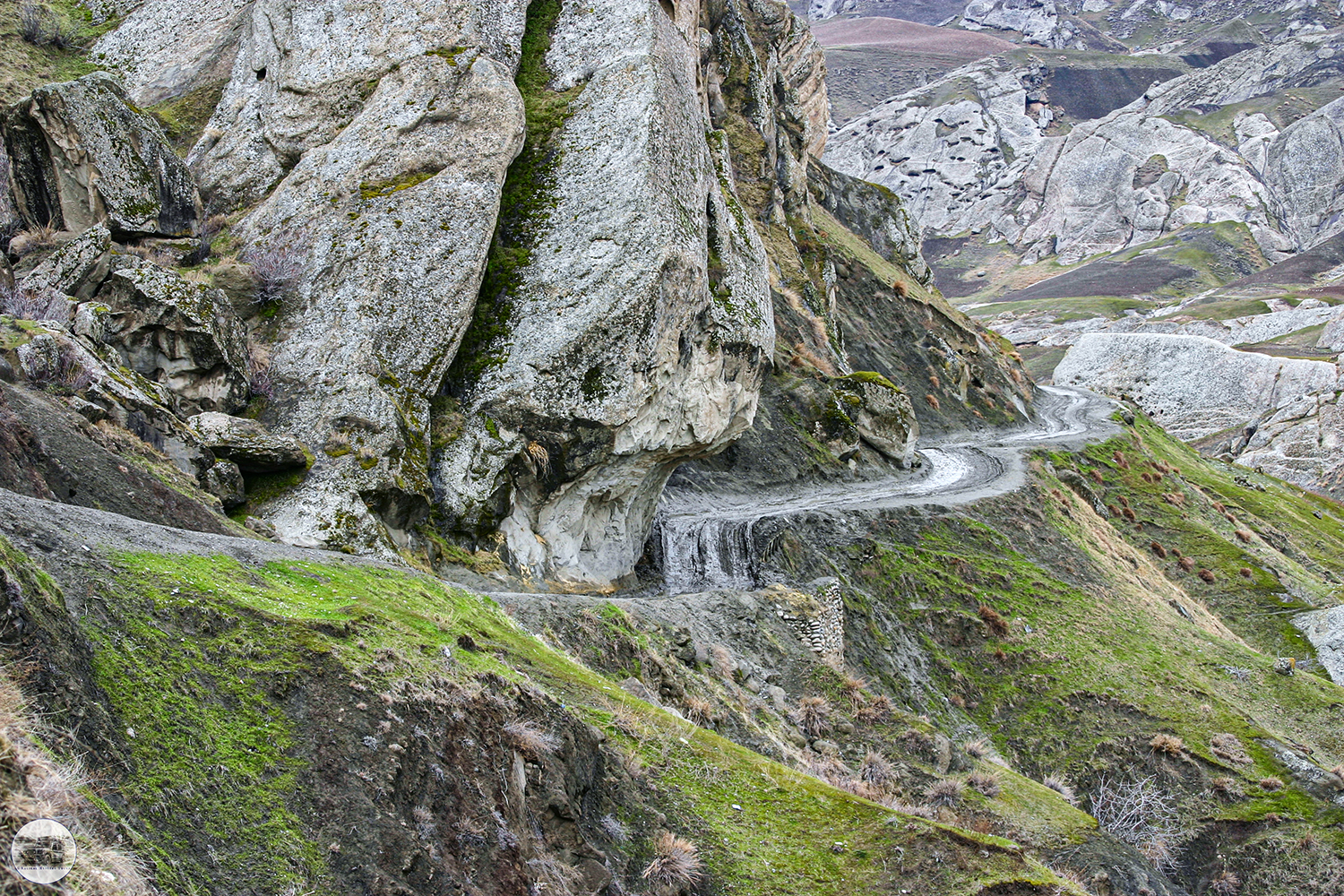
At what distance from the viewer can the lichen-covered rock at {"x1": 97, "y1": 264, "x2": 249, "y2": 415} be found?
1694 centimetres

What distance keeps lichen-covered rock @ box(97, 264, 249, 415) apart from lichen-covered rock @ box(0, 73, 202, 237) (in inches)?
187

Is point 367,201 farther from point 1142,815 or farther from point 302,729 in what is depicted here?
point 1142,815

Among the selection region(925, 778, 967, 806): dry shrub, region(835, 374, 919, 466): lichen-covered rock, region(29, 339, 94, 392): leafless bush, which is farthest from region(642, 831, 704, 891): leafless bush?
region(835, 374, 919, 466): lichen-covered rock

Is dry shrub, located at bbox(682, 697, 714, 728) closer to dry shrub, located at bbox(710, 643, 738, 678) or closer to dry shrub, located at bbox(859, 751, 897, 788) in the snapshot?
dry shrub, located at bbox(710, 643, 738, 678)

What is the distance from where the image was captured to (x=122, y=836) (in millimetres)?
5270

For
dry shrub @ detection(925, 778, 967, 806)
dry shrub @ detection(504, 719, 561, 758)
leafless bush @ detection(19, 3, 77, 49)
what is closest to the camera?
dry shrub @ detection(504, 719, 561, 758)

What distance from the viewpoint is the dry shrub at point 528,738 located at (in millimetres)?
8656

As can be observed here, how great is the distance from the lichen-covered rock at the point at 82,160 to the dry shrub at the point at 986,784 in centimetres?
2448

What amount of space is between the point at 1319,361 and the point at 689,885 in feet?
361

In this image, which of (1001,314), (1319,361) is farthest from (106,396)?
(1001,314)

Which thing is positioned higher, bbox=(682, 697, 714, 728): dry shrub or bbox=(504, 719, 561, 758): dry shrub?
bbox=(504, 719, 561, 758): dry shrub

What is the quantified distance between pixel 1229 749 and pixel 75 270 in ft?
111

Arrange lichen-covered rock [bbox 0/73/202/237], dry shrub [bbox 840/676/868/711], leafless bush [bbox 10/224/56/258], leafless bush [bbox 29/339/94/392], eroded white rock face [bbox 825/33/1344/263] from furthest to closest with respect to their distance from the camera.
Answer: eroded white rock face [bbox 825/33/1344/263] < dry shrub [bbox 840/676/868/711] < lichen-covered rock [bbox 0/73/202/237] < leafless bush [bbox 10/224/56/258] < leafless bush [bbox 29/339/94/392]

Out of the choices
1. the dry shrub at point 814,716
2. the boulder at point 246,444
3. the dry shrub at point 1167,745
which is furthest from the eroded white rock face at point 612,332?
the dry shrub at point 1167,745
